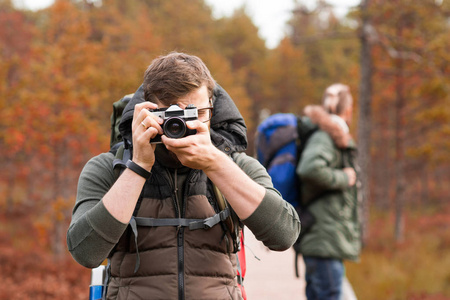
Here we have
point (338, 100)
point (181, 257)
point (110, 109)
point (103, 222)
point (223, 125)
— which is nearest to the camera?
point (103, 222)

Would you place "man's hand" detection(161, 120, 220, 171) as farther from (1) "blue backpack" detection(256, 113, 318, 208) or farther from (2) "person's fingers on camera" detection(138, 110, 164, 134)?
(1) "blue backpack" detection(256, 113, 318, 208)

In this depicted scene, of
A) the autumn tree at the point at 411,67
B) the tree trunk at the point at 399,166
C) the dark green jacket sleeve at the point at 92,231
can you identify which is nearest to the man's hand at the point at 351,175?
the dark green jacket sleeve at the point at 92,231

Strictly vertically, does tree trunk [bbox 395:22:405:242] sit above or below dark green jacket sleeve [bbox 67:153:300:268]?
above

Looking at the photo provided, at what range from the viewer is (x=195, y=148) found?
176 centimetres

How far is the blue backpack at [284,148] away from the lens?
3.98 m

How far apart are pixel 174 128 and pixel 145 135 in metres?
0.12

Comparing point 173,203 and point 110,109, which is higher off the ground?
point 110,109

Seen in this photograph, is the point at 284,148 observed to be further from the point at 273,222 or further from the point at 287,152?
the point at 273,222

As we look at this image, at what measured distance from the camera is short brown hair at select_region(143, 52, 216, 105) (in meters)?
1.89

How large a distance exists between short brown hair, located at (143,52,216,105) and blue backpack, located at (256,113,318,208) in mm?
2101

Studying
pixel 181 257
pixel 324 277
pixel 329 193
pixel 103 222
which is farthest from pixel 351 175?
pixel 103 222

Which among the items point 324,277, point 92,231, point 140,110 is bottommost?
point 324,277

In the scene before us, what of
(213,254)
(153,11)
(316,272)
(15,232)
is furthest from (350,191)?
(153,11)

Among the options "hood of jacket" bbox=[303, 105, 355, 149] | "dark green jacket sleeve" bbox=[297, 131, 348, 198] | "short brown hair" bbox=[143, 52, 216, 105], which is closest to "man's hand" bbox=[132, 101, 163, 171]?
"short brown hair" bbox=[143, 52, 216, 105]
